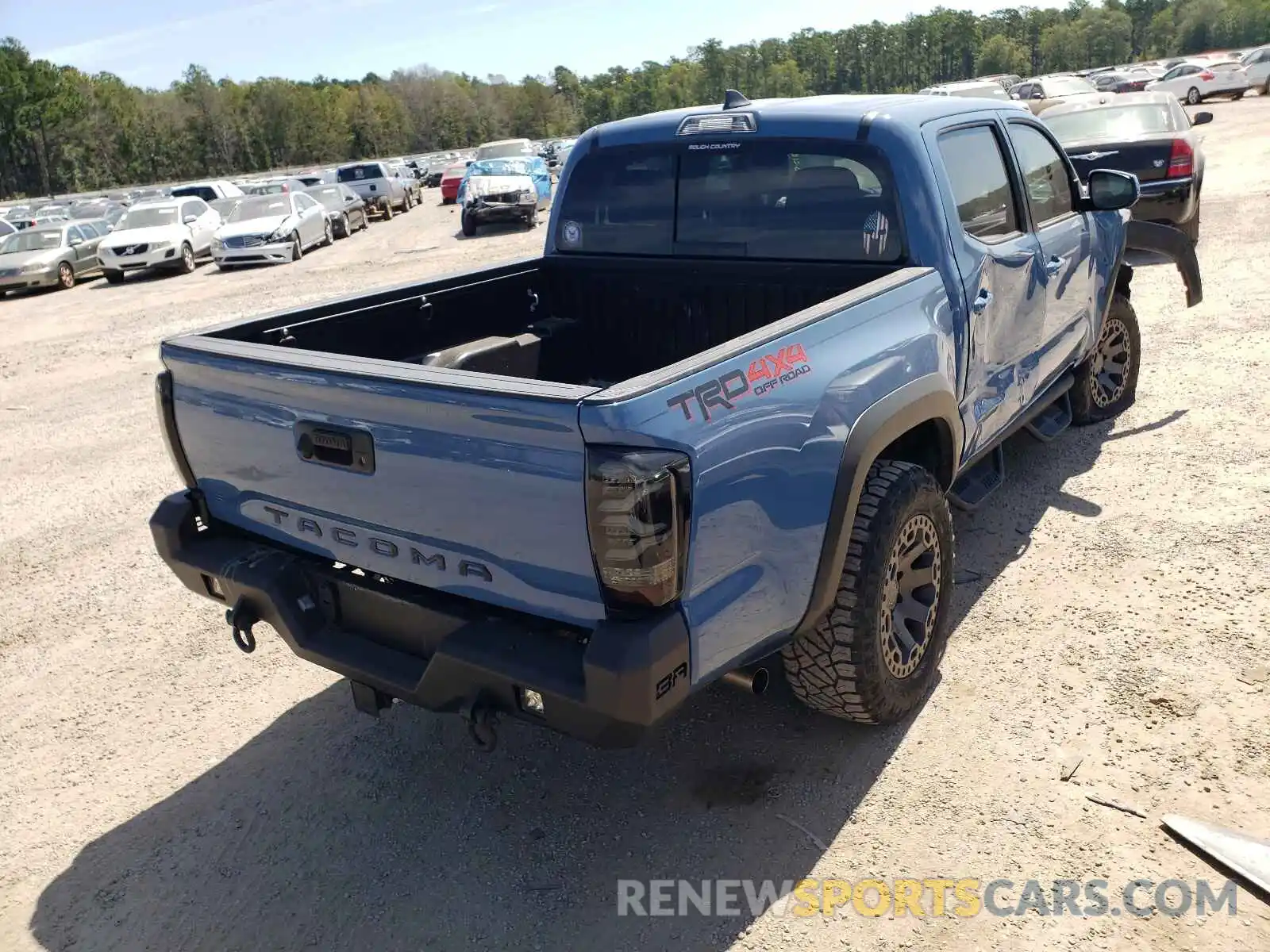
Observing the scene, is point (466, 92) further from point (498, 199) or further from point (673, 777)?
point (673, 777)

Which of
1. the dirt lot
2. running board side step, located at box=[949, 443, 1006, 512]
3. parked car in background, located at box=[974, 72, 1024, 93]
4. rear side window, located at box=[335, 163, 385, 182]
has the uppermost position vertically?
parked car in background, located at box=[974, 72, 1024, 93]

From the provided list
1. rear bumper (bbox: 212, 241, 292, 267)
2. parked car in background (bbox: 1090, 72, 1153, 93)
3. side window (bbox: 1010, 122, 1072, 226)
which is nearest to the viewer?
side window (bbox: 1010, 122, 1072, 226)

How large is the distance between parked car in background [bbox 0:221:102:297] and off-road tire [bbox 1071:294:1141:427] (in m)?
19.6

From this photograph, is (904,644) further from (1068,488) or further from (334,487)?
(1068,488)

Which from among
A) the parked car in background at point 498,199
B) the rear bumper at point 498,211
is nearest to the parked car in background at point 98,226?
the parked car in background at point 498,199

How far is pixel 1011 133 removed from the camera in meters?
4.54

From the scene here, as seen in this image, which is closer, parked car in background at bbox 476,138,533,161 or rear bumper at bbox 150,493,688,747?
rear bumper at bbox 150,493,688,747

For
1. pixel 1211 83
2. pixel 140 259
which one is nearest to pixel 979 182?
pixel 140 259

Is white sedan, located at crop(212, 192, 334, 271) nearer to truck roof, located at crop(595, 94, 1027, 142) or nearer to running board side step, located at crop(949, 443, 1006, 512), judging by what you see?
truck roof, located at crop(595, 94, 1027, 142)

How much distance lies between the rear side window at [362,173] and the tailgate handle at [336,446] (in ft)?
99.9

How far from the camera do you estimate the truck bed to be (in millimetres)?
3891

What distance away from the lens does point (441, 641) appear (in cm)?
275

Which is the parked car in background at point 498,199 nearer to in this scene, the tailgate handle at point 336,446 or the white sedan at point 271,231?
the white sedan at point 271,231

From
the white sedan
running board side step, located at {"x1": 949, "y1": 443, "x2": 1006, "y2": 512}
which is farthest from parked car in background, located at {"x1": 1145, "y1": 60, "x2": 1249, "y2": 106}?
running board side step, located at {"x1": 949, "y1": 443, "x2": 1006, "y2": 512}
